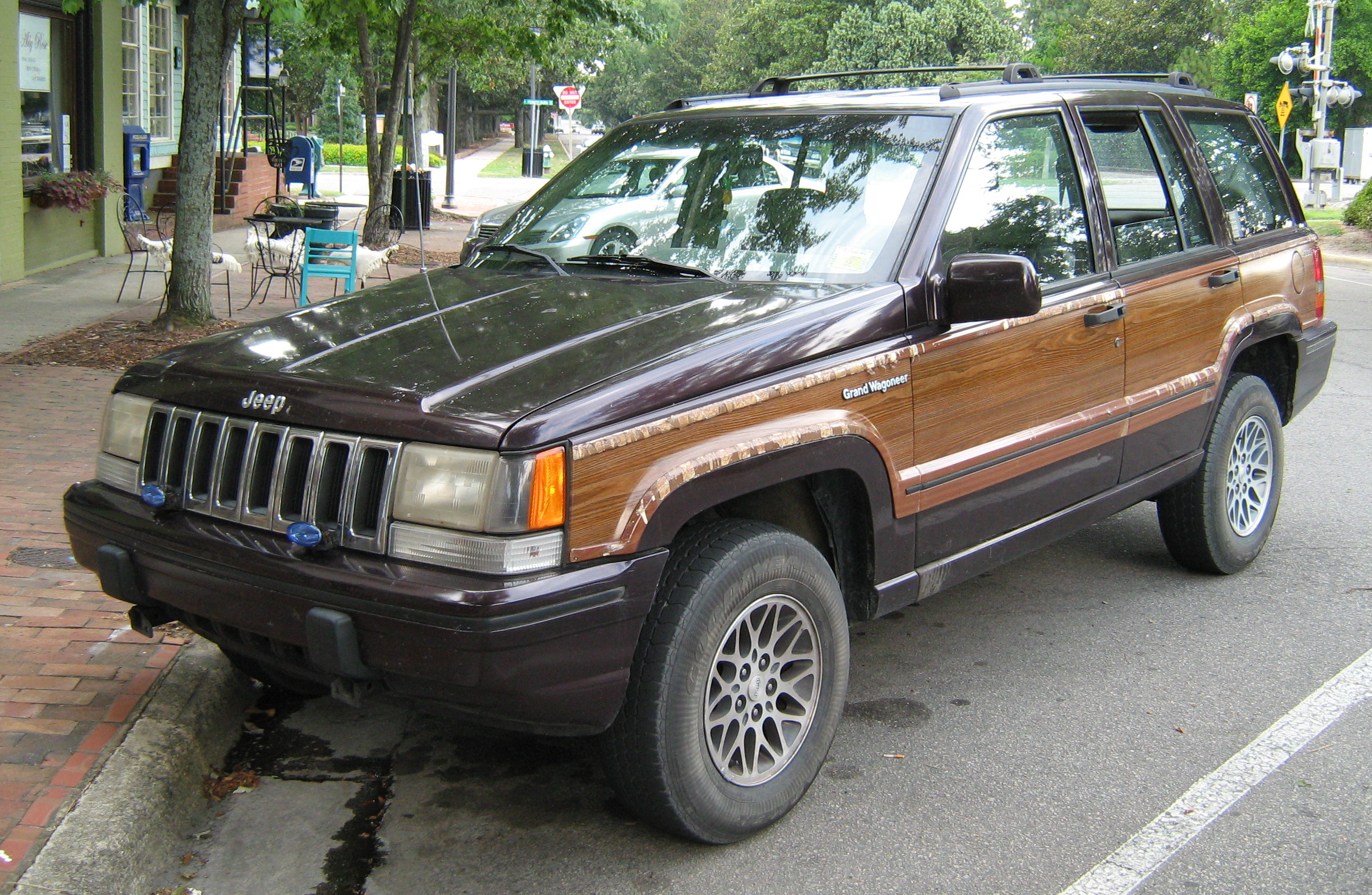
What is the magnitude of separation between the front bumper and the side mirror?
1203 millimetres

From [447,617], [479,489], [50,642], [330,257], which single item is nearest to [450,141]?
[330,257]

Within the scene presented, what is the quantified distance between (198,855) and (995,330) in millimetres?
2642

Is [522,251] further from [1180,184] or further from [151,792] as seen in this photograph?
[1180,184]

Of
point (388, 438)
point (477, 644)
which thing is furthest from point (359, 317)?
point (477, 644)

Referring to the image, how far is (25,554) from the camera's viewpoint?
5.10 metres

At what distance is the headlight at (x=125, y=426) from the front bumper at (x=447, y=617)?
37 cm

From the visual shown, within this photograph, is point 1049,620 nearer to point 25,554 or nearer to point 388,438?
point 388,438

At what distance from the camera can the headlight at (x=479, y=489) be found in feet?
9.21

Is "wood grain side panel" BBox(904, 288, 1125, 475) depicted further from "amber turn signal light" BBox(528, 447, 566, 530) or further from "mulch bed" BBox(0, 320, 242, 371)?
"mulch bed" BBox(0, 320, 242, 371)

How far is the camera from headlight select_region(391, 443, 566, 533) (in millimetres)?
2807

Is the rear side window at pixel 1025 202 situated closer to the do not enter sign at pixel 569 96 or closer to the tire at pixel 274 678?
the tire at pixel 274 678

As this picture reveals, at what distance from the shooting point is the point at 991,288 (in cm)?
356

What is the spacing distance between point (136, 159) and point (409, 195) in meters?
4.40

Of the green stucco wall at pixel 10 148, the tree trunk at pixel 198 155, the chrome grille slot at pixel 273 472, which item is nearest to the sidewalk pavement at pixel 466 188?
the green stucco wall at pixel 10 148
